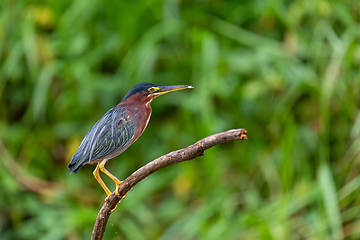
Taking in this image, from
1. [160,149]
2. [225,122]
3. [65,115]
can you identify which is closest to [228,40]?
[225,122]

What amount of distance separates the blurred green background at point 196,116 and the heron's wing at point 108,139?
141cm

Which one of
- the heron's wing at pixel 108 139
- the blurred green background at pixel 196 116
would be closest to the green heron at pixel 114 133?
the heron's wing at pixel 108 139

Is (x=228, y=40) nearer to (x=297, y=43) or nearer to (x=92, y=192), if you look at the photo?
(x=297, y=43)

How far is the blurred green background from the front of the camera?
6.95ft

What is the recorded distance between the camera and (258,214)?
208cm

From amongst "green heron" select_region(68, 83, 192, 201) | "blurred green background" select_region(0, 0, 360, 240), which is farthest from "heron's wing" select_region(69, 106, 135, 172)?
"blurred green background" select_region(0, 0, 360, 240)

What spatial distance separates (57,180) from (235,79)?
1028mm

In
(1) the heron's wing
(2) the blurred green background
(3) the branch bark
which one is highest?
(2) the blurred green background

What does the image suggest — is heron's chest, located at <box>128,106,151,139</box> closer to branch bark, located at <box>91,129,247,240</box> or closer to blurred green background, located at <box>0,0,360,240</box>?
branch bark, located at <box>91,129,247,240</box>

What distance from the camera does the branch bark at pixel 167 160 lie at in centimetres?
50

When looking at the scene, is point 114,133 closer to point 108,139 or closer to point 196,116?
point 108,139

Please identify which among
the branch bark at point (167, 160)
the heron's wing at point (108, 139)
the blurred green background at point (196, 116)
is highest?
the blurred green background at point (196, 116)

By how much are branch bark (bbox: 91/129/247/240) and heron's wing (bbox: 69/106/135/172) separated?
0.12ft

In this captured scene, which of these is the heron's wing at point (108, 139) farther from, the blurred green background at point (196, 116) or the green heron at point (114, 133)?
the blurred green background at point (196, 116)
